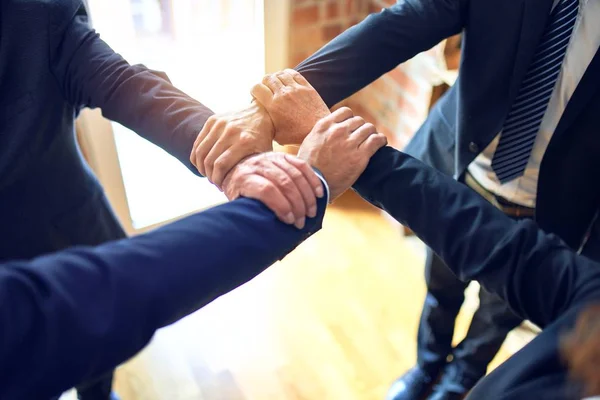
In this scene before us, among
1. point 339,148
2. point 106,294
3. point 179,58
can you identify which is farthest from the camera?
point 179,58

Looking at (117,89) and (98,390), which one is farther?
(98,390)

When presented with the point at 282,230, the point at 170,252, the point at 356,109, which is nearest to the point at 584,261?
the point at 282,230

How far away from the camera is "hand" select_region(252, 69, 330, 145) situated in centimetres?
88

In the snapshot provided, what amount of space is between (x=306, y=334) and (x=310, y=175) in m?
1.07

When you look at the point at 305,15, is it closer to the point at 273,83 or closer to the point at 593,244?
the point at 273,83

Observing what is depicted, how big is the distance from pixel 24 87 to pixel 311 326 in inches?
44.7

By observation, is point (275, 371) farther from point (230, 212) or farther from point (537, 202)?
point (230, 212)

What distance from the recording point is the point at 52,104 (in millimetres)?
923

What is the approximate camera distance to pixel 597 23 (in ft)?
2.91

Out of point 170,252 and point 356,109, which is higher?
point 170,252

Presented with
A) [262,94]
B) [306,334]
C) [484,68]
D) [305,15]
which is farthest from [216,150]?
[305,15]

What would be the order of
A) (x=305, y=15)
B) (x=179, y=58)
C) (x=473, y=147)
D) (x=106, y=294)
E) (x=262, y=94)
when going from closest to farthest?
(x=106, y=294) → (x=262, y=94) → (x=473, y=147) → (x=179, y=58) → (x=305, y=15)

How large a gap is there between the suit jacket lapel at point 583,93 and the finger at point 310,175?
1.58ft

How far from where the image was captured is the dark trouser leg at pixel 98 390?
1.26 metres
